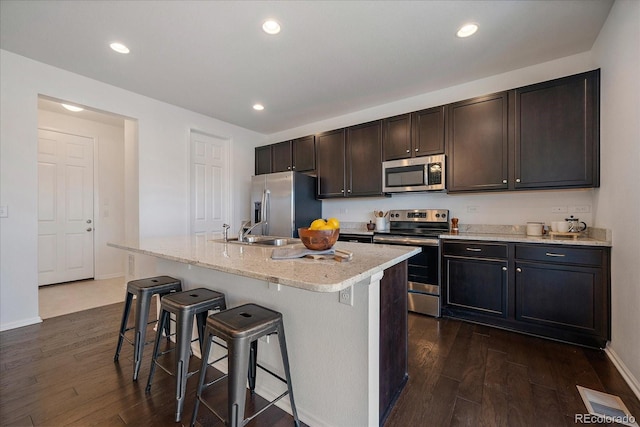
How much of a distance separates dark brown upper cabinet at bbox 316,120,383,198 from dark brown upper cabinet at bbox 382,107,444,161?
140mm

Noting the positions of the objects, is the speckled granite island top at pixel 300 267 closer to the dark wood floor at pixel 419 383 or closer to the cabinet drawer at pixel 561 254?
the dark wood floor at pixel 419 383

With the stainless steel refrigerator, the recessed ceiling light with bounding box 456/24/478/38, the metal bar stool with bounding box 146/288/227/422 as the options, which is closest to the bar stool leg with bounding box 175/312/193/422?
the metal bar stool with bounding box 146/288/227/422

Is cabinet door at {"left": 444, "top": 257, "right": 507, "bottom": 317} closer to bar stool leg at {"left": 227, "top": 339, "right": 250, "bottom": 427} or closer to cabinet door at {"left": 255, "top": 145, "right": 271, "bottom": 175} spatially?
bar stool leg at {"left": 227, "top": 339, "right": 250, "bottom": 427}

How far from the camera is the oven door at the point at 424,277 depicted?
286 cm

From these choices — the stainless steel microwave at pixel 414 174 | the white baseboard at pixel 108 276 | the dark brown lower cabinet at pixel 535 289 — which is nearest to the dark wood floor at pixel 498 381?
the dark brown lower cabinet at pixel 535 289

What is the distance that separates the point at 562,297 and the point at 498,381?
42.4 inches

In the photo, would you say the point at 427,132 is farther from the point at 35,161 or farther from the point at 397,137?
the point at 35,161

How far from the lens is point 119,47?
244cm

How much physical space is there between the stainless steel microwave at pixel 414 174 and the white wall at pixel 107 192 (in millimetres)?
4643

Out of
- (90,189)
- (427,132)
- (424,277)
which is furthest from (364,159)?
(90,189)

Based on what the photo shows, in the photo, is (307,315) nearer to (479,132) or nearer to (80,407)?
(80,407)

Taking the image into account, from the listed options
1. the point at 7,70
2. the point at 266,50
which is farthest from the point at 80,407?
the point at 7,70

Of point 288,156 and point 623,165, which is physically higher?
point 288,156

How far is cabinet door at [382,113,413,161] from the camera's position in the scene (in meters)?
3.32
